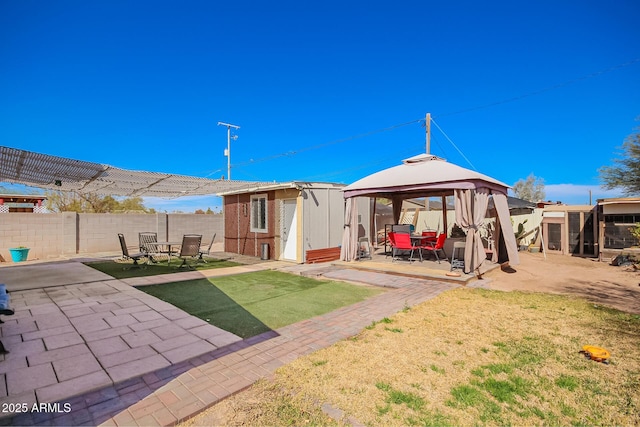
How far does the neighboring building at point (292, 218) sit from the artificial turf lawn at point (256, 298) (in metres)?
2.55

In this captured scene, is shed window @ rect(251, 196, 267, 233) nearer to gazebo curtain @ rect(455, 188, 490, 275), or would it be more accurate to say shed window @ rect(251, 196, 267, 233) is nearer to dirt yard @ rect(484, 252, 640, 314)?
gazebo curtain @ rect(455, 188, 490, 275)

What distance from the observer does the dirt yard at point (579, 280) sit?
577 cm

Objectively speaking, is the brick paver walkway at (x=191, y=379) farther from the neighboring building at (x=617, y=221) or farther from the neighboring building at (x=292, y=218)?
the neighboring building at (x=617, y=221)

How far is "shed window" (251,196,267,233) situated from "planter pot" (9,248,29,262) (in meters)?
8.28

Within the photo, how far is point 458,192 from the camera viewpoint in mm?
7457

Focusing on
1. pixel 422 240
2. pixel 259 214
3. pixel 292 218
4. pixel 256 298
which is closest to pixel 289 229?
pixel 292 218

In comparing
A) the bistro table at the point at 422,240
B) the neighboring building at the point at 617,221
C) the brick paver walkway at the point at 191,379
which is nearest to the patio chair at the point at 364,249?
the bistro table at the point at 422,240

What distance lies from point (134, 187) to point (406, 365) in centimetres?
1150

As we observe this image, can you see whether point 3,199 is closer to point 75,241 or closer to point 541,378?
point 75,241

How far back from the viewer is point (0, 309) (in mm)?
3219

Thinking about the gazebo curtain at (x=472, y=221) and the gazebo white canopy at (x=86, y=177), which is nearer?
the gazebo white canopy at (x=86, y=177)

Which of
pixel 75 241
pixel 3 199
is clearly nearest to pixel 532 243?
pixel 75 241

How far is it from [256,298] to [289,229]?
515 centimetres

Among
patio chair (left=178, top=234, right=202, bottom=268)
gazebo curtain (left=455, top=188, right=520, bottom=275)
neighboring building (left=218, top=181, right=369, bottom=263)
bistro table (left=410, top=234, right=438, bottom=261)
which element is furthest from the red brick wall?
gazebo curtain (left=455, top=188, right=520, bottom=275)
